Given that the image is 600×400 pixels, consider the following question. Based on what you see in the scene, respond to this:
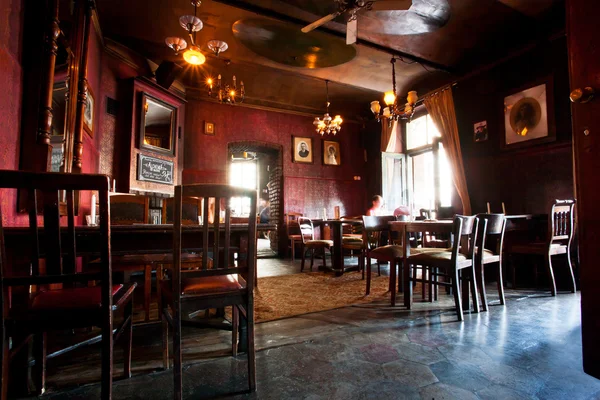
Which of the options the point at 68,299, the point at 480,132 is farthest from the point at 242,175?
the point at 68,299

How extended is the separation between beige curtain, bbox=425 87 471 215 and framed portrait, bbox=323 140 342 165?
267 cm

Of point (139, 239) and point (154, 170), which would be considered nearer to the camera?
point (139, 239)

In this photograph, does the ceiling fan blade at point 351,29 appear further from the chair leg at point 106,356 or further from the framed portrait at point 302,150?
the framed portrait at point 302,150

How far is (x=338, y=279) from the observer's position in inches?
175

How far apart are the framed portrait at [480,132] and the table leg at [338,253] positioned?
10.6 ft

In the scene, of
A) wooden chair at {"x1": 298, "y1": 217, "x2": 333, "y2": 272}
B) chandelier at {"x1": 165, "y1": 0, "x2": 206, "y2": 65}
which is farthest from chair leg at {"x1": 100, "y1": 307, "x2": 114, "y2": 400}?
wooden chair at {"x1": 298, "y1": 217, "x2": 333, "y2": 272}

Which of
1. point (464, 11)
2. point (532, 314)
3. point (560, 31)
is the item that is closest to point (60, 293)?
point (532, 314)

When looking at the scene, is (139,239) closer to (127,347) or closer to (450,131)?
(127,347)

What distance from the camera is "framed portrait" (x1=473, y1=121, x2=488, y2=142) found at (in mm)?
5711

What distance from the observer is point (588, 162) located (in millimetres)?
1062

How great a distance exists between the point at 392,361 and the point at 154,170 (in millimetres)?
5616

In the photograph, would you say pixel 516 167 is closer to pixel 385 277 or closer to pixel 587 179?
pixel 385 277

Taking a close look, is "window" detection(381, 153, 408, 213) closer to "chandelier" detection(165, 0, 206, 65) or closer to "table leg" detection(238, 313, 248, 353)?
"chandelier" detection(165, 0, 206, 65)

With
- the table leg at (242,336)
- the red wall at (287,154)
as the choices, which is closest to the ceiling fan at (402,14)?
the table leg at (242,336)
